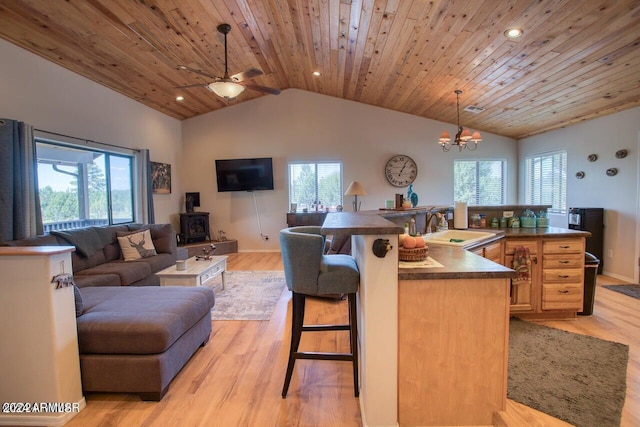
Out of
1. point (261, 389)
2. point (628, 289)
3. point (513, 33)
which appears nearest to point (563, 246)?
point (628, 289)

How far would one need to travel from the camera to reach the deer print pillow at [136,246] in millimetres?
4012

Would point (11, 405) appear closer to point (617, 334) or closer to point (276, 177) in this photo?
point (617, 334)

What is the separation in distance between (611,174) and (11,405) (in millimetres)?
6720

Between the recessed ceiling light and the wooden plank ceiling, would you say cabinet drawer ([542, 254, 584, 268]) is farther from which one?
the recessed ceiling light

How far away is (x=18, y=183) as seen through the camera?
3.15 metres

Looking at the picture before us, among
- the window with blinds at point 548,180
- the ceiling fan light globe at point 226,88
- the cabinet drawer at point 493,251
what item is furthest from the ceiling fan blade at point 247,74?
the window with blinds at point 548,180

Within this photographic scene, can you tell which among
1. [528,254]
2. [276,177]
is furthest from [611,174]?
[276,177]

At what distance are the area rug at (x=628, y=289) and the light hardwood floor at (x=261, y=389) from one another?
0.90m

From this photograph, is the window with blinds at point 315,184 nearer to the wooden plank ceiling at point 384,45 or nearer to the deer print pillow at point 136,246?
the wooden plank ceiling at point 384,45

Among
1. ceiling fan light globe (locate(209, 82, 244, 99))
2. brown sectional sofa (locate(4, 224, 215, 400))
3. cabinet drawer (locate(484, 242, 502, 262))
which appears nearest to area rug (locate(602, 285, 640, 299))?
cabinet drawer (locate(484, 242, 502, 262))

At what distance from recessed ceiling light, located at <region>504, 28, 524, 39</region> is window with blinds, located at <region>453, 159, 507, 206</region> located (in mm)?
3718

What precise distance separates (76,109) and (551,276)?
5.99 meters

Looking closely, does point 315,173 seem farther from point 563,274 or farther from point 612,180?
point 612,180

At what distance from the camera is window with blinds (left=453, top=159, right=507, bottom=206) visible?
6320mm
